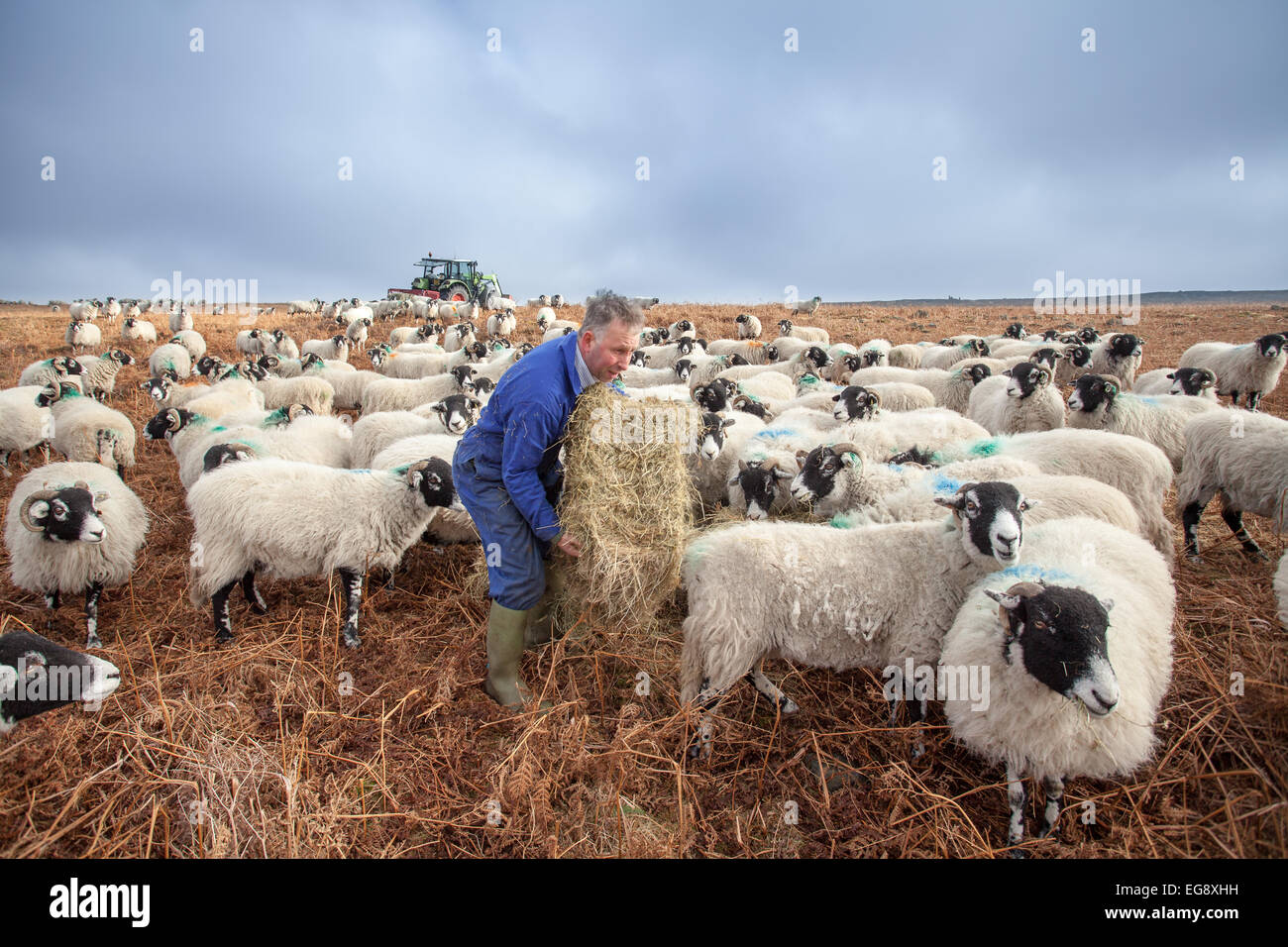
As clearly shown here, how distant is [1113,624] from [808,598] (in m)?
1.52

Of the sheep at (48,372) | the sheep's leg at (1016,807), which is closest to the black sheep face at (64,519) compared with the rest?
the sheep's leg at (1016,807)

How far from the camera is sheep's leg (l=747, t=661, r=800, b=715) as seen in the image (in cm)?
376

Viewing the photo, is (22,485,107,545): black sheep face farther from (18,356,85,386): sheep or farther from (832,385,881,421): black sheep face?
(18,356,85,386): sheep

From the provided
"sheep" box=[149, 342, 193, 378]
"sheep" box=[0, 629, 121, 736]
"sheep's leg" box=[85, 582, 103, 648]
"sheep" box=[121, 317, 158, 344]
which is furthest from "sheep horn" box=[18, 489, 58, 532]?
"sheep" box=[121, 317, 158, 344]

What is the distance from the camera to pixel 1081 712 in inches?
111

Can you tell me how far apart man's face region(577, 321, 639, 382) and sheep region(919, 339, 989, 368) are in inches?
538

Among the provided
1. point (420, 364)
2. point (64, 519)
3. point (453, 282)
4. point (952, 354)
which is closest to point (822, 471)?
point (64, 519)

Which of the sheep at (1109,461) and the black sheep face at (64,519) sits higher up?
the sheep at (1109,461)

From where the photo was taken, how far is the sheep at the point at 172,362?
14.7 meters

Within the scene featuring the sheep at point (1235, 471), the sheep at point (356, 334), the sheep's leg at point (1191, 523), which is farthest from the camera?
the sheep at point (356, 334)

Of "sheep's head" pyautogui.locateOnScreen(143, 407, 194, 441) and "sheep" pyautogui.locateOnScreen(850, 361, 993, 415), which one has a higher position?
"sheep" pyautogui.locateOnScreen(850, 361, 993, 415)

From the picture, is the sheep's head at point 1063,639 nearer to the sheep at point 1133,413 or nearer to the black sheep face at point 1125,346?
the sheep at point 1133,413

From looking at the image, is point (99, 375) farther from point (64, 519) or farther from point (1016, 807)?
point (1016, 807)

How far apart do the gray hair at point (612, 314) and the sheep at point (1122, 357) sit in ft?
38.3
